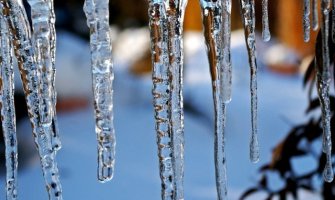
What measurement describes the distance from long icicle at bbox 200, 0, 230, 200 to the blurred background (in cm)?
88

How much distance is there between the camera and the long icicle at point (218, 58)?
0.83 m

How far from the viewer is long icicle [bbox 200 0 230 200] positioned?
32.6 inches

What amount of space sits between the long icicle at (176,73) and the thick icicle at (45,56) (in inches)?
6.0

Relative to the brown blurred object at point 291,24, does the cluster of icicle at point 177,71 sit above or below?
below

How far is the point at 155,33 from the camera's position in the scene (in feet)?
2.62

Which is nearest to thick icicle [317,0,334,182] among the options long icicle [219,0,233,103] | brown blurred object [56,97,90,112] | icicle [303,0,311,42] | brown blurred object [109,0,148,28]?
icicle [303,0,311,42]

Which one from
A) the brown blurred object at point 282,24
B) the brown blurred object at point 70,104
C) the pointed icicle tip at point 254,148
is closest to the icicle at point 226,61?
the pointed icicle tip at point 254,148

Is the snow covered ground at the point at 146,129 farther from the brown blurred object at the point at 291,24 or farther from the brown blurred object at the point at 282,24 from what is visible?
the brown blurred object at the point at 291,24

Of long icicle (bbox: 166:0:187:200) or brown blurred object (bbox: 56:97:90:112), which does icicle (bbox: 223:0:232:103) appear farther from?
brown blurred object (bbox: 56:97:90:112)

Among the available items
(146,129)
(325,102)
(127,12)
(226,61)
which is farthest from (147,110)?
(226,61)

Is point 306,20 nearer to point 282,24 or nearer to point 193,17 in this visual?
point 193,17

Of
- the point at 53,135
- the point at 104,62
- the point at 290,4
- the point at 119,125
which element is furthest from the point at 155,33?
the point at 290,4

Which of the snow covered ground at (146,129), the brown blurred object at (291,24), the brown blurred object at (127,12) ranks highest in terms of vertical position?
the brown blurred object at (127,12)

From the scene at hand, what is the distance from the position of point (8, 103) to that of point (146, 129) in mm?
3817
